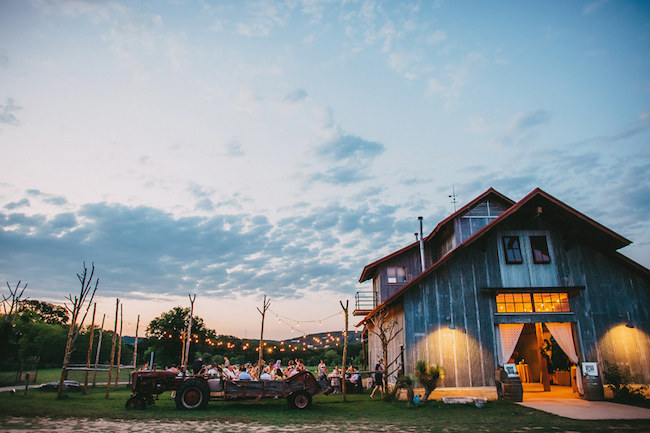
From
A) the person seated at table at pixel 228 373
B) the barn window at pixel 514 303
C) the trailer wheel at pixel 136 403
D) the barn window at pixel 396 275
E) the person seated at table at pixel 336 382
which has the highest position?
the barn window at pixel 396 275

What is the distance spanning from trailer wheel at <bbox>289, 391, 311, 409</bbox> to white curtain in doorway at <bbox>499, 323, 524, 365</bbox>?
7809 millimetres

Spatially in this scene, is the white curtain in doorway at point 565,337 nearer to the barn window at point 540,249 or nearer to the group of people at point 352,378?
the barn window at point 540,249

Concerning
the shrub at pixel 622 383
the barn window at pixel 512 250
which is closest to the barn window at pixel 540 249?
the barn window at pixel 512 250

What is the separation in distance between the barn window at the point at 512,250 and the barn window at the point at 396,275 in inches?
268

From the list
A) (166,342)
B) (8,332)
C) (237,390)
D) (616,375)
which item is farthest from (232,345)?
(616,375)

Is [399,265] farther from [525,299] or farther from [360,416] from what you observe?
[360,416]

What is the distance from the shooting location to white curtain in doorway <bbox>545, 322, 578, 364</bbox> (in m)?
15.6

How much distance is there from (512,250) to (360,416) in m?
9.95

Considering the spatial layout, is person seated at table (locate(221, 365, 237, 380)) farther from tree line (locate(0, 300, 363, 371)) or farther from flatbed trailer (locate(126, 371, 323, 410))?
tree line (locate(0, 300, 363, 371))

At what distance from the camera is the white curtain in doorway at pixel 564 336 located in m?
15.6

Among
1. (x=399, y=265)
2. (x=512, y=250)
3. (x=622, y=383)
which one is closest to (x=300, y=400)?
(x=512, y=250)

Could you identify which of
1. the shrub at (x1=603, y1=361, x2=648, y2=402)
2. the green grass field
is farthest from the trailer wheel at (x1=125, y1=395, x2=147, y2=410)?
the shrub at (x1=603, y1=361, x2=648, y2=402)

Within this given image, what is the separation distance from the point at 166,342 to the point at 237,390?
121 feet

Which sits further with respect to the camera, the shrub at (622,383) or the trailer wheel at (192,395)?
the shrub at (622,383)
